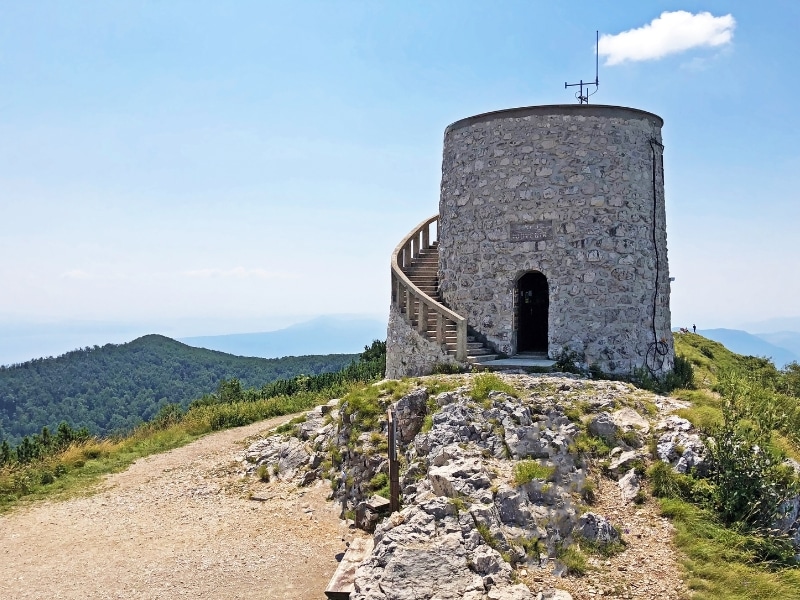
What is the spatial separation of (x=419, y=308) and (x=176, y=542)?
22.7ft

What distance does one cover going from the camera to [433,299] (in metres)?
15.9

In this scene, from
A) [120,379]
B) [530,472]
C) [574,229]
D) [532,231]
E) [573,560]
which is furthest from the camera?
[120,379]

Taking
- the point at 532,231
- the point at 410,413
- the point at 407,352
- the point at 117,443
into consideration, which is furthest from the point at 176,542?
the point at 532,231

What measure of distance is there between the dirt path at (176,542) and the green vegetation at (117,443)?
1113 millimetres

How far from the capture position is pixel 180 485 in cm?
1302

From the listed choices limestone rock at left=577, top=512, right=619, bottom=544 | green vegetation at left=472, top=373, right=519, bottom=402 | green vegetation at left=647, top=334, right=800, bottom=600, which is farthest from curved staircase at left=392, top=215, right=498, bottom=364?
limestone rock at left=577, top=512, right=619, bottom=544

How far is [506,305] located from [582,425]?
4.65m

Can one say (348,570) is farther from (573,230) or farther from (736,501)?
(573,230)

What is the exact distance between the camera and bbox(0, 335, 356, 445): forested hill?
157ft

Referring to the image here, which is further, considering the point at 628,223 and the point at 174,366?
the point at 174,366

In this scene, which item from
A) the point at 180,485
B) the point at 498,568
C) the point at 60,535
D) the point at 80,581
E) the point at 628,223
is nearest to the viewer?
the point at 498,568

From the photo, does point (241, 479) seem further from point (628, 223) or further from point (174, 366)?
point (174, 366)

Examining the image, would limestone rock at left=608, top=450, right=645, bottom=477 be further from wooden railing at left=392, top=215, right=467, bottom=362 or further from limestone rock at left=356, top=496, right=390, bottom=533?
wooden railing at left=392, top=215, right=467, bottom=362

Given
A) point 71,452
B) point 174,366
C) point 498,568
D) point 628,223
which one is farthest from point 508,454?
point 174,366
